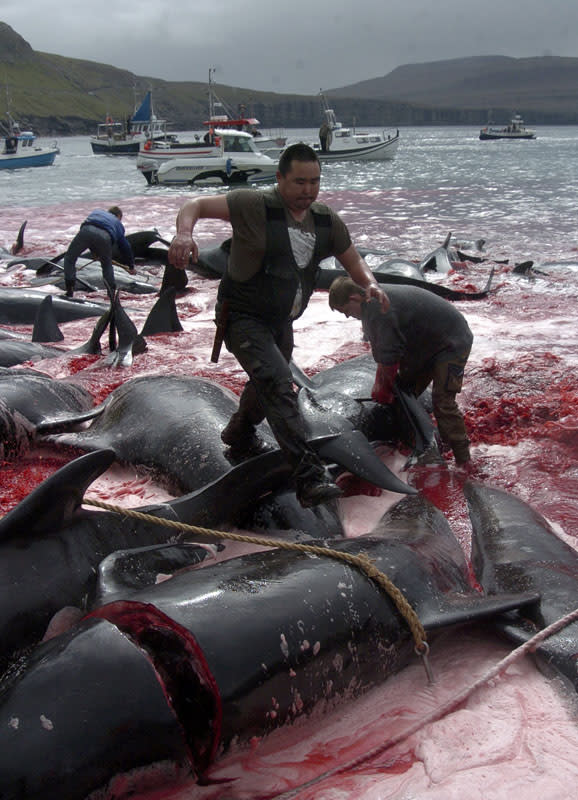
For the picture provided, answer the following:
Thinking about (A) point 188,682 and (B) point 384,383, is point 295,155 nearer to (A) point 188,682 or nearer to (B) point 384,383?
(B) point 384,383

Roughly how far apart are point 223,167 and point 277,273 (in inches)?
1469

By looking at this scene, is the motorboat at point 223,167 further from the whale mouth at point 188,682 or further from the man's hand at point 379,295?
the whale mouth at point 188,682

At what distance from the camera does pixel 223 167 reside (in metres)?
39.1

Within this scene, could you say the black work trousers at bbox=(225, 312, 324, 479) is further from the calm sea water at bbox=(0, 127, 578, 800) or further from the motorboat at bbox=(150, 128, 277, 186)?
the motorboat at bbox=(150, 128, 277, 186)

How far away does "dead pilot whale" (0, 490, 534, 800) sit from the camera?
217cm

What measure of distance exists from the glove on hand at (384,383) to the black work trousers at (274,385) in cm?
167

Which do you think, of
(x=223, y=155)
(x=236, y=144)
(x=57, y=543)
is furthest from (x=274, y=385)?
(x=236, y=144)

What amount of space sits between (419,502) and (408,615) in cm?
133

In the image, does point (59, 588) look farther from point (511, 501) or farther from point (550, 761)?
point (511, 501)


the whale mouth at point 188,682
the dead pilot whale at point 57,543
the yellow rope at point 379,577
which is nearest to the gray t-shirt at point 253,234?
the dead pilot whale at point 57,543

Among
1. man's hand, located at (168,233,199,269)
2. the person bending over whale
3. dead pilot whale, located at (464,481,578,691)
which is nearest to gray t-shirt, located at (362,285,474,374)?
the person bending over whale

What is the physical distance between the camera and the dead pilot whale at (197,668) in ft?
7.12

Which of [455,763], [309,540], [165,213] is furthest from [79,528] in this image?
[165,213]

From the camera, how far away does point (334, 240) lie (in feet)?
13.8
